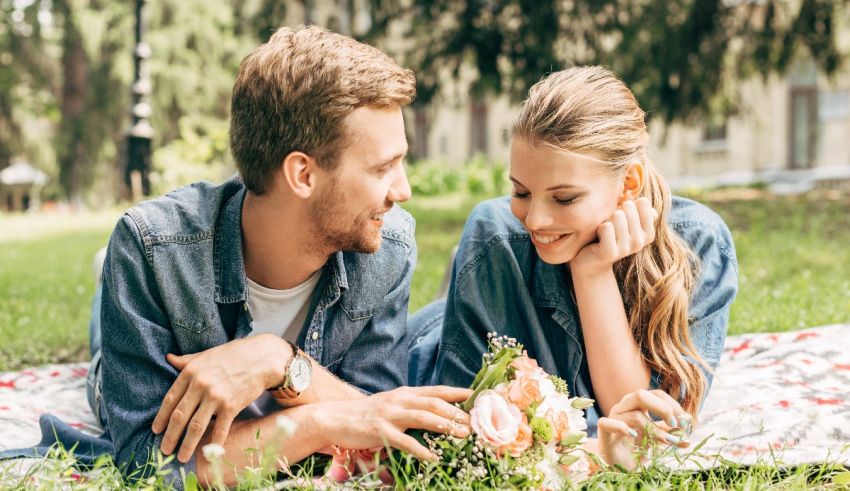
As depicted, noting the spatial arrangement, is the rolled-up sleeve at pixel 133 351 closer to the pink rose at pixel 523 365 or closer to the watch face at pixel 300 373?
the watch face at pixel 300 373

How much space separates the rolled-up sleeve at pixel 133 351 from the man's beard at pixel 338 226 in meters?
0.57

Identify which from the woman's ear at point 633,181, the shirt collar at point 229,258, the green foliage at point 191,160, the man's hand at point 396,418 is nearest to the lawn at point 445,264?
the woman's ear at point 633,181

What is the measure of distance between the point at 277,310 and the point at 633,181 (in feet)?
4.55

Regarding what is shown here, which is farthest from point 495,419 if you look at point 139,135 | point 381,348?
point 139,135

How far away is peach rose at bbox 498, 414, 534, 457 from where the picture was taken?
239cm

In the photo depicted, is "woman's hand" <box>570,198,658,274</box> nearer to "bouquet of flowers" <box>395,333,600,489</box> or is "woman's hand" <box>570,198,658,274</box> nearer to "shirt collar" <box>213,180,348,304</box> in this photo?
"bouquet of flowers" <box>395,333,600,489</box>

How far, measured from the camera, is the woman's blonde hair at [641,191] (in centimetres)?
293

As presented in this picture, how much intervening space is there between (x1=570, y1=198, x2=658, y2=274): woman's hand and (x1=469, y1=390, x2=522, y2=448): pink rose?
75cm

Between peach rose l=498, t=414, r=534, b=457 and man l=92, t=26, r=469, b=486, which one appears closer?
peach rose l=498, t=414, r=534, b=457

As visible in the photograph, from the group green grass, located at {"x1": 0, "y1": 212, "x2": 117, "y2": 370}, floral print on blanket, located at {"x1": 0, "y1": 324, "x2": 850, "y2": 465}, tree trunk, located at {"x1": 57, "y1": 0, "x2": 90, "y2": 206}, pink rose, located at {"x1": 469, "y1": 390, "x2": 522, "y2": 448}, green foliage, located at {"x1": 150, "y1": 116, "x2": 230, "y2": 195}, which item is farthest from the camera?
tree trunk, located at {"x1": 57, "y1": 0, "x2": 90, "y2": 206}

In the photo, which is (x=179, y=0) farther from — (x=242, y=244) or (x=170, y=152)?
(x=242, y=244)

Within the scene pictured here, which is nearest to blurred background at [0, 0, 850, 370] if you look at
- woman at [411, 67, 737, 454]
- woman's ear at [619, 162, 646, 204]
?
woman at [411, 67, 737, 454]

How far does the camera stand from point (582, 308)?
3.07 m

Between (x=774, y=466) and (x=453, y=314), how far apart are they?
128cm
